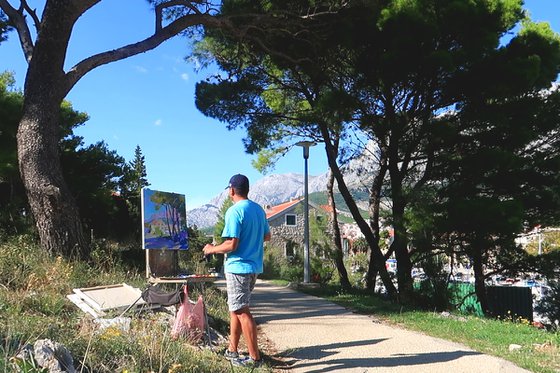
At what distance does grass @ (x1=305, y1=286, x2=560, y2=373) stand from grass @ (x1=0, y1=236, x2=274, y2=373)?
9.71ft

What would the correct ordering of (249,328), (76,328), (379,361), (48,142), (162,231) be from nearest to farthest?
(76,328) < (249,328) < (379,361) < (162,231) < (48,142)

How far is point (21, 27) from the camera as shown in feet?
32.7

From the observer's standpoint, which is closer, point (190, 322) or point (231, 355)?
point (231, 355)

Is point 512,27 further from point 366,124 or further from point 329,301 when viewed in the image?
point 329,301

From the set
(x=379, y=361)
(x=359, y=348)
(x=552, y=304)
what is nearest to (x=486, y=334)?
(x=359, y=348)

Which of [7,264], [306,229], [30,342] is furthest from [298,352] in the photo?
[306,229]

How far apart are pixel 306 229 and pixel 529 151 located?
6615 mm

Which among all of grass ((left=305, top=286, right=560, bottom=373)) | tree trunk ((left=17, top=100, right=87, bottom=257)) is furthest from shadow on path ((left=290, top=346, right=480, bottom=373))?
tree trunk ((left=17, top=100, right=87, bottom=257))

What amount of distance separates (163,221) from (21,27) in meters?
5.29

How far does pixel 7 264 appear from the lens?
6.86 metres

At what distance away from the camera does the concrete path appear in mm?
5148

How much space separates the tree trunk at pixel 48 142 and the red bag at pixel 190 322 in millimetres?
3992

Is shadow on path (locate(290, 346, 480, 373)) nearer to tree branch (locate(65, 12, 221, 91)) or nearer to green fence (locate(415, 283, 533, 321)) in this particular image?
tree branch (locate(65, 12, 221, 91))

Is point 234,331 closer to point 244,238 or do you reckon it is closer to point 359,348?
point 244,238
